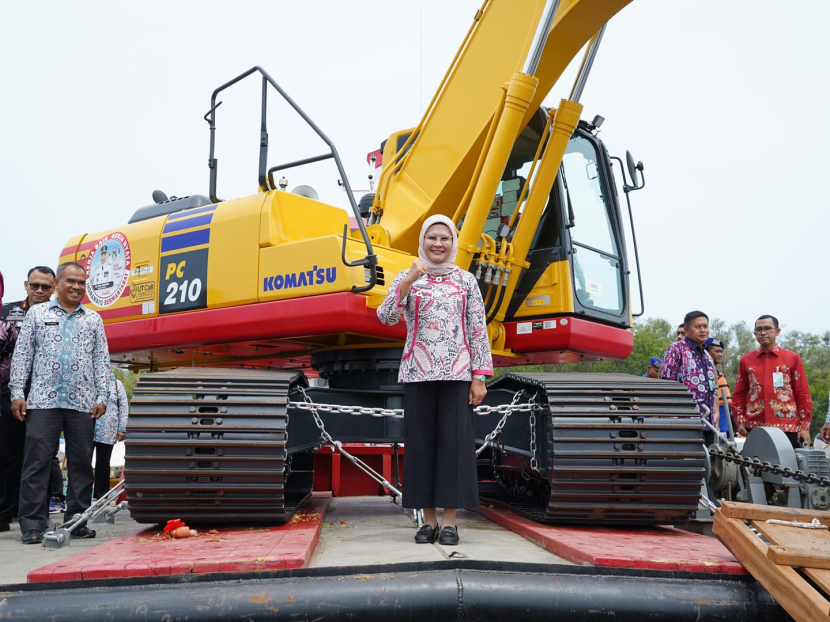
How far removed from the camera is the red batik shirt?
22.2 ft

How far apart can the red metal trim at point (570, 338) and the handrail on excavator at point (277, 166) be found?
1.56m

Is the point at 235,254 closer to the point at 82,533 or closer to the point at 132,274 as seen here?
the point at 132,274

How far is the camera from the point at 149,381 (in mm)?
4477

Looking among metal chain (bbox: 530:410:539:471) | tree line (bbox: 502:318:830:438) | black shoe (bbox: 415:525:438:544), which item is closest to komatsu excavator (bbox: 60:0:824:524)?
metal chain (bbox: 530:410:539:471)

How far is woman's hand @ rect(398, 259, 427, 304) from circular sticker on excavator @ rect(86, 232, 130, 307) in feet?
9.97

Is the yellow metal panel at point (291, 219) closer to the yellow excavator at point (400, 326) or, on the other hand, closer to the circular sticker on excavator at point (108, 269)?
the yellow excavator at point (400, 326)

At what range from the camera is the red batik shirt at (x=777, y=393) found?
6.78 meters

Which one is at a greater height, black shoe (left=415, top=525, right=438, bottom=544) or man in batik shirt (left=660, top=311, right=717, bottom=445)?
man in batik shirt (left=660, top=311, right=717, bottom=445)

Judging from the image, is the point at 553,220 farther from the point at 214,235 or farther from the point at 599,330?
the point at 214,235

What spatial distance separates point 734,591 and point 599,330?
327 centimetres

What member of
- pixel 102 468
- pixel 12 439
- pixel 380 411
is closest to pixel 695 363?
pixel 380 411

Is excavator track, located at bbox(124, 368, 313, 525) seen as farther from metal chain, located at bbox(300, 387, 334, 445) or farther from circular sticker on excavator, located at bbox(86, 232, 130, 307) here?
circular sticker on excavator, located at bbox(86, 232, 130, 307)

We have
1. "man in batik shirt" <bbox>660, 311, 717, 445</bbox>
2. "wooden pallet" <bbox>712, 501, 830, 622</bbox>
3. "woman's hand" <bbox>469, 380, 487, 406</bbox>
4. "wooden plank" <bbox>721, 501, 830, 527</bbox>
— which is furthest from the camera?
"man in batik shirt" <bbox>660, 311, 717, 445</bbox>

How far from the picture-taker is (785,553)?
112 inches
